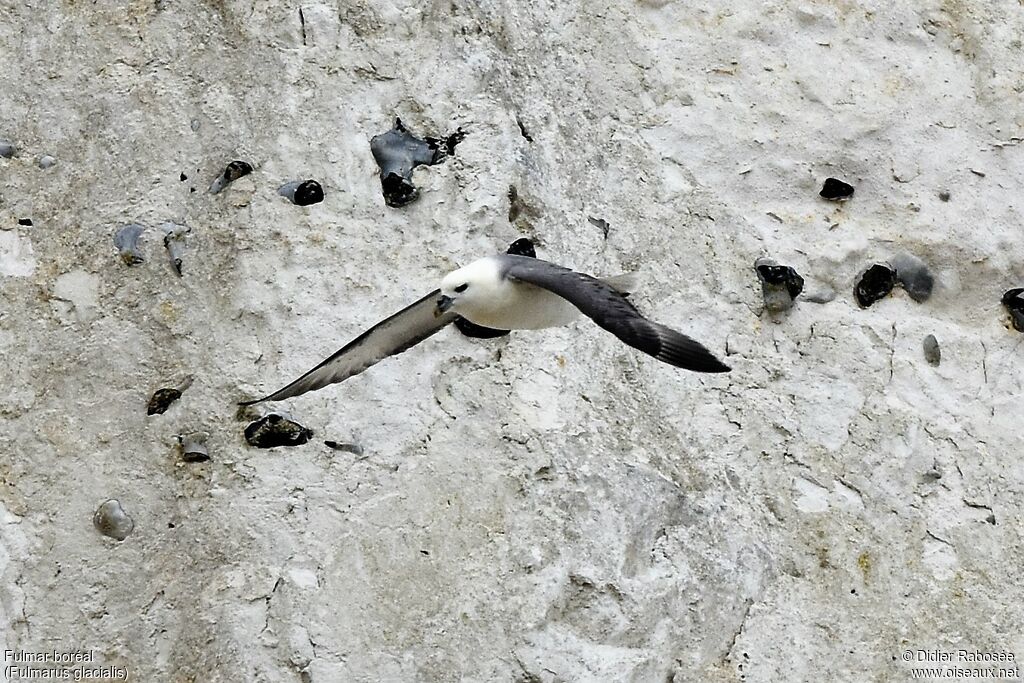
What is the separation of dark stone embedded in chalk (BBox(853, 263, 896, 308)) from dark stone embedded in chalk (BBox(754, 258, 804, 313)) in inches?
8.0

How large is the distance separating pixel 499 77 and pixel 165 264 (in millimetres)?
1265

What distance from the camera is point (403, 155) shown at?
4.51 meters

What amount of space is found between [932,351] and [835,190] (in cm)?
64

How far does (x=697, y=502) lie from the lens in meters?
4.24

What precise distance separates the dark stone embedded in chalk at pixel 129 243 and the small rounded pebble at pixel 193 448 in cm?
61

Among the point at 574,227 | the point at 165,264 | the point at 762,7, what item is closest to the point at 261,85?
the point at 165,264

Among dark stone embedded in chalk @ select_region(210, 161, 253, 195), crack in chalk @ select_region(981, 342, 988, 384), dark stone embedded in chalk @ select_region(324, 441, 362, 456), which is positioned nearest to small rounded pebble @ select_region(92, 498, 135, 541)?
dark stone embedded in chalk @ select_region(324, 441, 362, 456)

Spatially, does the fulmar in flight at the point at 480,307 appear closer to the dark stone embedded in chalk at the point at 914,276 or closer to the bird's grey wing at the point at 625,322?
the bird's grey wing at the point at 625,322

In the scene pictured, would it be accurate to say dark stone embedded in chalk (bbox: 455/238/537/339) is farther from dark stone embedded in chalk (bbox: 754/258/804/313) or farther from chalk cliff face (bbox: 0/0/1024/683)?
dark stone embedded in chalk (bbox: 754/258/804/313)

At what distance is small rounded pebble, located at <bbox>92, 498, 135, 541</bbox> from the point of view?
160 inches

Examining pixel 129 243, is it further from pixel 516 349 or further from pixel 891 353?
pixel 891 353

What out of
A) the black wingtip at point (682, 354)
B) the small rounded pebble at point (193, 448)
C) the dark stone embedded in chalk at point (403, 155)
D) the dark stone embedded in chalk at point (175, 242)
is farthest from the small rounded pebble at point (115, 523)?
the black wingtip at point (682, 354)

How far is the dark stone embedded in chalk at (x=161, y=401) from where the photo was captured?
4.20 m

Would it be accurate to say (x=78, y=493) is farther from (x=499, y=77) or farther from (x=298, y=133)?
(x=499, y=77)
